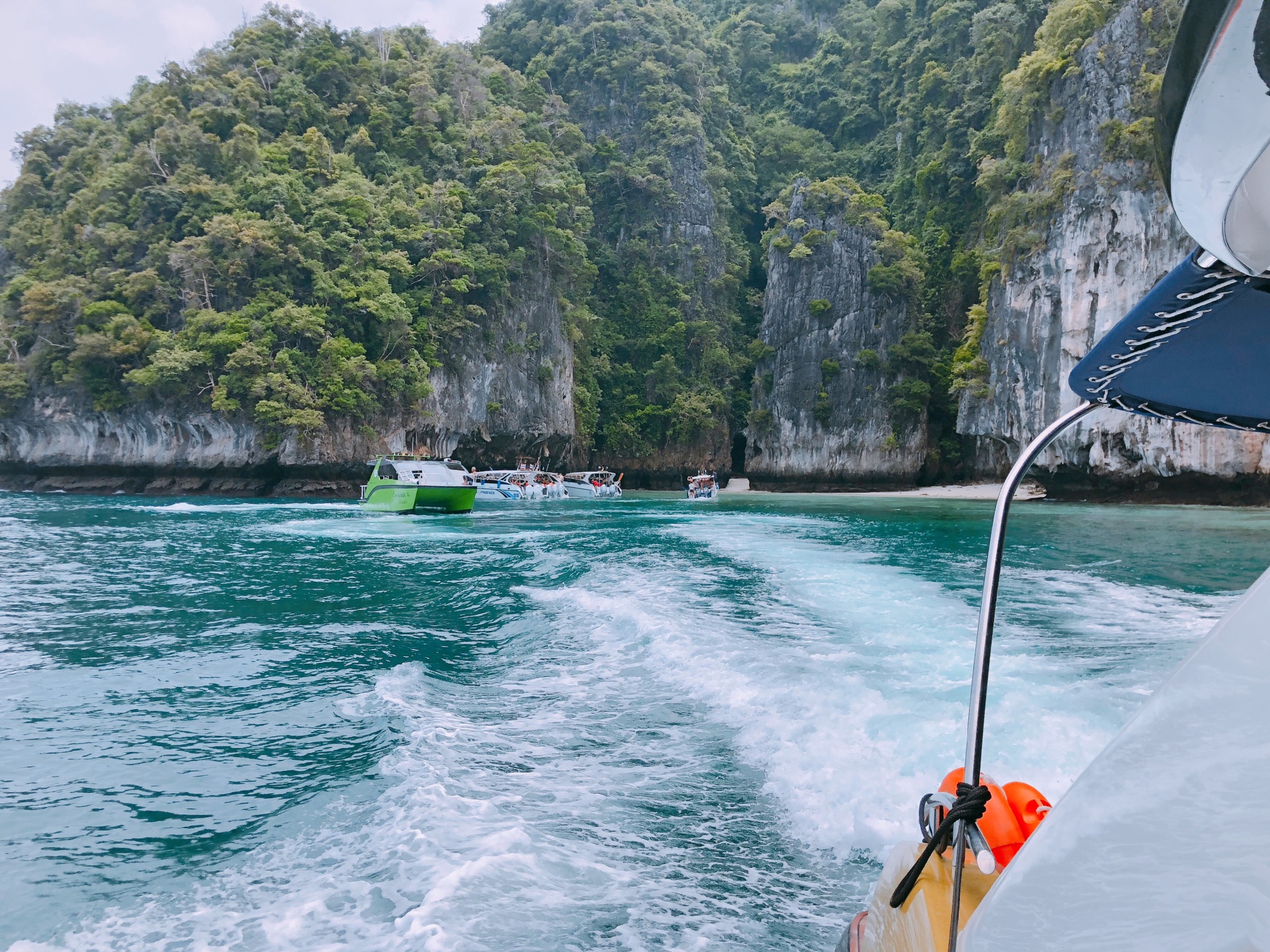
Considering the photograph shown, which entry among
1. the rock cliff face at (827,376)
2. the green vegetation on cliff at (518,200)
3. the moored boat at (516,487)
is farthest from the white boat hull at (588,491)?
the rock cliff face at (827,376)

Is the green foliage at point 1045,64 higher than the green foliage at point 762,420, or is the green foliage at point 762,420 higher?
the green foliage at point 1045,64

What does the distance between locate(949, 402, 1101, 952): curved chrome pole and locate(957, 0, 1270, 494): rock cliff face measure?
21266 millimetres

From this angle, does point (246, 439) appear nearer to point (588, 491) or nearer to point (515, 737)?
point (588, 491)

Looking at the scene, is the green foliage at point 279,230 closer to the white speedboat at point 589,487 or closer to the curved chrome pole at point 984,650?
the white speedboat at point 589,487

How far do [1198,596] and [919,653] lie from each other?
13.1ft

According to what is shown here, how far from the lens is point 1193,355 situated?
1590mm

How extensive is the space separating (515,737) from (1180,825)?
366 centimetres

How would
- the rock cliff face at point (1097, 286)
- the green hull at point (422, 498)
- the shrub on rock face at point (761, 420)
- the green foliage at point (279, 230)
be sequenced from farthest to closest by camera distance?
the shrub on rock face at point (761, 420) → the green foliage at point (279, 230) → the rock cliff face at point (1097, 286) → the green hull at point (422, 498)

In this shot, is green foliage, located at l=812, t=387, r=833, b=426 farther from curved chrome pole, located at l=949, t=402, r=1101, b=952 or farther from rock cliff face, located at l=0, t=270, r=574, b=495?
curved chrome pole, located at l=949, t=402, r=1101, b=952

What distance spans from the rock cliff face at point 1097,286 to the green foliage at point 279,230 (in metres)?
18.9

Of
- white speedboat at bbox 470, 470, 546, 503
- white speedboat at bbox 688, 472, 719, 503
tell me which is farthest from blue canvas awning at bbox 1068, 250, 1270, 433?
white speedboat at bbox 688, 472, 719, 503

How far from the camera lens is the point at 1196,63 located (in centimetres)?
73

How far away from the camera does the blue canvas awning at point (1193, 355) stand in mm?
1348

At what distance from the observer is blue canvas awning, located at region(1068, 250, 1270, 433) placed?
4.42 feet
